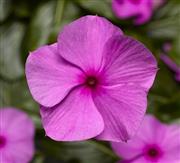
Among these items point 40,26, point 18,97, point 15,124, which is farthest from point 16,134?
point 40,26

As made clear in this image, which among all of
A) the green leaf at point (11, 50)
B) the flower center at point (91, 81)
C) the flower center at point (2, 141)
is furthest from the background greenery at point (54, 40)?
the flower center at point (91, 81)

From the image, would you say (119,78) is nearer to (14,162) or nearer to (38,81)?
(38,81)

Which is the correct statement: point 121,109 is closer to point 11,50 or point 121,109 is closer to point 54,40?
point 54,40

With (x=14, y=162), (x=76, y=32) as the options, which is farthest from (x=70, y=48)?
(x=14, y=162)

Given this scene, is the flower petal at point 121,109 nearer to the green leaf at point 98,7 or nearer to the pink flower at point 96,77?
the pink flower at point 96,77

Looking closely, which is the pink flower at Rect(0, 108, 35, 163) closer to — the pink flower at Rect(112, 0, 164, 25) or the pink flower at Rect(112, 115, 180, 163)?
the pink flower at Rect(112, 115, 180, 163)

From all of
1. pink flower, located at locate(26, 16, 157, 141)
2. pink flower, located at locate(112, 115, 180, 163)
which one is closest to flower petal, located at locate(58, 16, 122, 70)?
pink flower, located at locate(26, 16, 157, 141)
